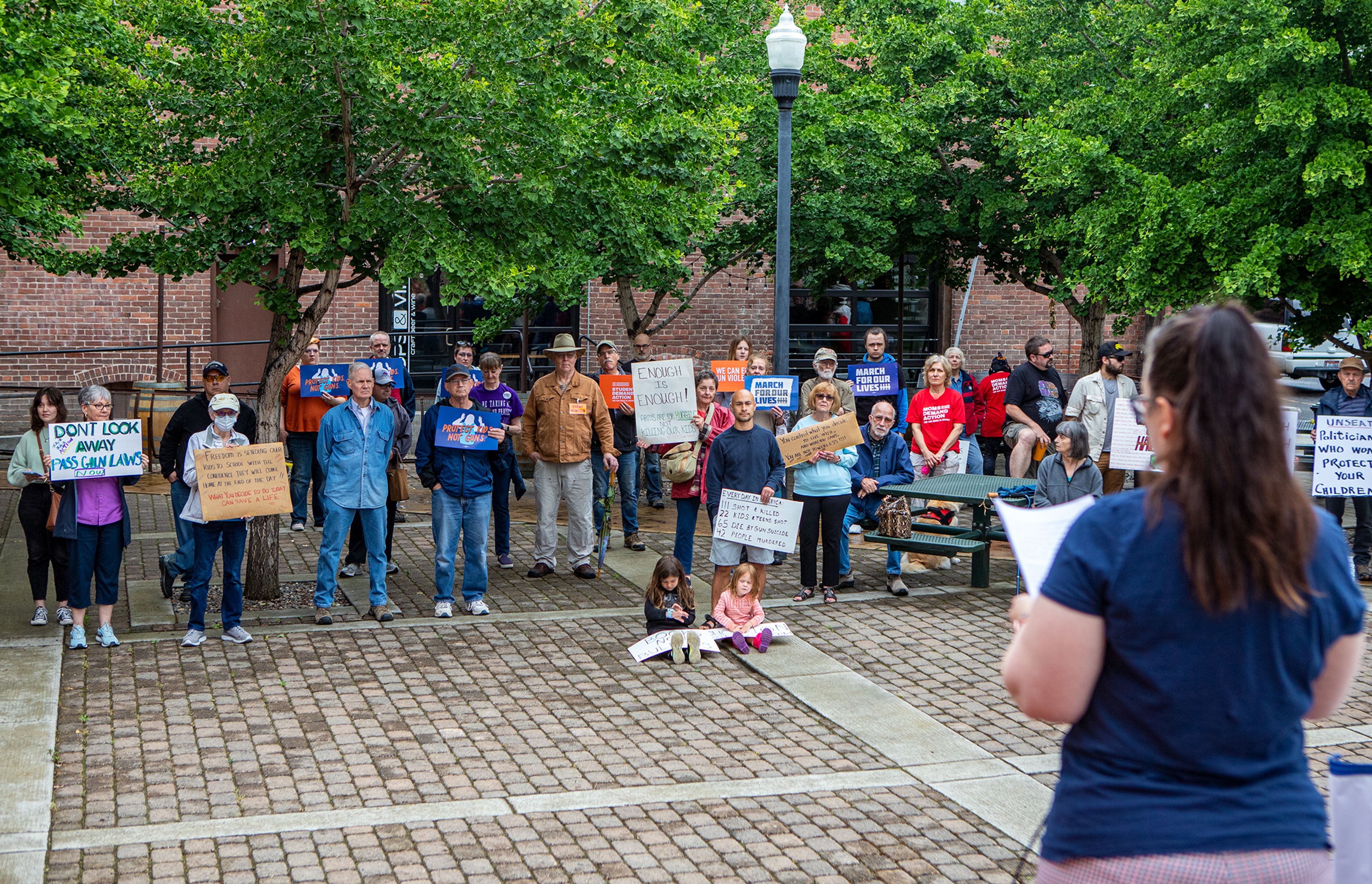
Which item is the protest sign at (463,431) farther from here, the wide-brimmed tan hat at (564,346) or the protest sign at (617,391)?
the protest sign at (617,391)

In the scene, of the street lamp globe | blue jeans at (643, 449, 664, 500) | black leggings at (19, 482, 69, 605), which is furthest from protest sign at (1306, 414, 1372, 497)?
black leggings at (19, 482, 69, 605)

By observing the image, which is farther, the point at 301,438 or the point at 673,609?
the point at 301,438

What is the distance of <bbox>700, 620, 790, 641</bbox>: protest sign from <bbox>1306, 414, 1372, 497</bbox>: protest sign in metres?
4.98

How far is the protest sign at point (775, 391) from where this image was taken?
1163 cm

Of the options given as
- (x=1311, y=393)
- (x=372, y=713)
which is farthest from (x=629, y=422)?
(x=1311, y=393)

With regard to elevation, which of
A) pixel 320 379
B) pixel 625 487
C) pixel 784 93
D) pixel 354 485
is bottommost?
pixel 625 487

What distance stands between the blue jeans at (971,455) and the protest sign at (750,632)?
12.7 feet

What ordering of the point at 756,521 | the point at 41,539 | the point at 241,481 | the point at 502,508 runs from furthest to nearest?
the point at 502,508 → the point at 756,521 → the point at 41,539 → the point at 241,481

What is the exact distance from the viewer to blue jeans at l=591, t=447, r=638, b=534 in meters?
11.3

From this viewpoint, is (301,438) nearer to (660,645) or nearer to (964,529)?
(660,645)

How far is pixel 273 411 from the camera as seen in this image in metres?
9.49

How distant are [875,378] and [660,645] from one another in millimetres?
4911

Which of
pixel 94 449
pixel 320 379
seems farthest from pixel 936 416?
pixel 94 449

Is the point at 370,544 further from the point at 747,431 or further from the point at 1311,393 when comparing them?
the point at 1311,393
